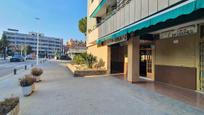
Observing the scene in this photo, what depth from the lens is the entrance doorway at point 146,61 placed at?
14.6 m

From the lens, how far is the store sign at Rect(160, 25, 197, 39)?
32.3 feet

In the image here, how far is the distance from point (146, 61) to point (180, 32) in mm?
4931

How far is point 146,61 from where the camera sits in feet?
50.3

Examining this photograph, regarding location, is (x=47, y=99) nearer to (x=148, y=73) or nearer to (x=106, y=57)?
(x=148, y=73)

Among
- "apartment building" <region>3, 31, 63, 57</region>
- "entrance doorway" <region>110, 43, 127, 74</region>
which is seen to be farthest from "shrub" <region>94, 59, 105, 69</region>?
"apartment building" <region>3, 31, 63, 57</region>

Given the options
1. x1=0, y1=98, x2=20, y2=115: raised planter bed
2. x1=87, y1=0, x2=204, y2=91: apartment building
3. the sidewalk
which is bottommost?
the sidewalk

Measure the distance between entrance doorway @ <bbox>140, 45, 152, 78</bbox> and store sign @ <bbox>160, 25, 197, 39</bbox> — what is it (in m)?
2.42

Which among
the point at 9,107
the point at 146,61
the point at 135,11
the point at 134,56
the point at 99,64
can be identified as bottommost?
the point at 9,107

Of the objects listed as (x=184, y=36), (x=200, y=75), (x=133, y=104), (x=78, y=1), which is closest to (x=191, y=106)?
(x=133, y=104)

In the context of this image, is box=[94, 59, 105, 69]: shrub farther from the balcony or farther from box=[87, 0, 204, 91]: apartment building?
box=[87, 0, 204, 91]: apartment building

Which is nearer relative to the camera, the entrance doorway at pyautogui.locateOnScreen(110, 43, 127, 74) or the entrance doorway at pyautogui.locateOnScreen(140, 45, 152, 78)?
the entrance doorway at pyautogui.locateOnScreen(140, 45, 152, 78)

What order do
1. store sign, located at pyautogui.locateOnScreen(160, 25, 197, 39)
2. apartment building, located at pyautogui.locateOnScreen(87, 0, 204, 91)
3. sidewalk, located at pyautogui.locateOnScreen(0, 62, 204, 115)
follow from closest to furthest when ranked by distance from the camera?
sidewalk, located at pyautogui.locateOnScreen(0, 62, 204, 115)
apartment building, located at pyautogui.locateOnScreen(87, 0, 204, 91)
store sign, located at pyautogui.locateOnScreen(160, 25, 197, 39)

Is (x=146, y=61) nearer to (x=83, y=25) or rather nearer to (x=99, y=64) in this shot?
(x=99, y=64)

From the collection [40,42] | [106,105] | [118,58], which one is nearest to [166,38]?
[106,105]
